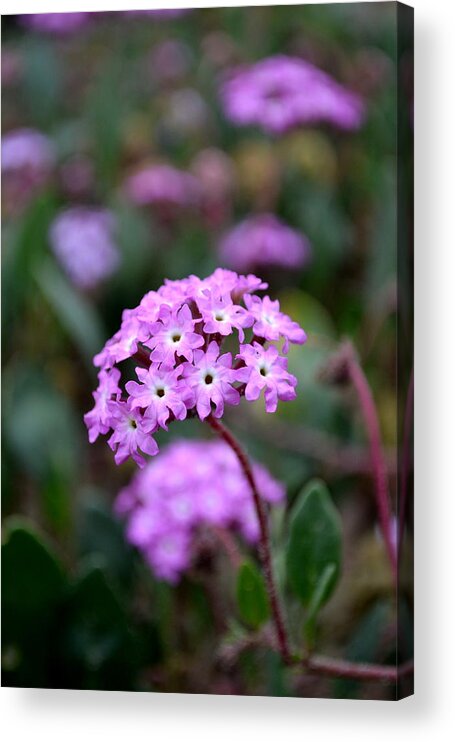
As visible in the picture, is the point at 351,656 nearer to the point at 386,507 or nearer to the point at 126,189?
the point at 386,507

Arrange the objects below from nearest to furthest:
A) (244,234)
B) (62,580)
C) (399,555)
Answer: (399,555) → (62,580) → (244,234)

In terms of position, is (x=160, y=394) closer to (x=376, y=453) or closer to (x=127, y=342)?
(x=127, y=342)

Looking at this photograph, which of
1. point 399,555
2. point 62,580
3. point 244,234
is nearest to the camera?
point 399,555

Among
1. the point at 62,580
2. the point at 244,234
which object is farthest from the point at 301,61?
the point at 62,580

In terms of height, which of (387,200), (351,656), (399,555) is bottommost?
(351,656)

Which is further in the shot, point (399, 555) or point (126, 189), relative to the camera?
point (126, 189)

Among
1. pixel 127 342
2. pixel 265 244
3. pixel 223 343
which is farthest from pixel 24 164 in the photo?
pixel 127 342

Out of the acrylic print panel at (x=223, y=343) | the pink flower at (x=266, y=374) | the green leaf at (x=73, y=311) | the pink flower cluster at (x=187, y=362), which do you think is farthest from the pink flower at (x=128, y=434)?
the green leaf at (x=73, y=311)
